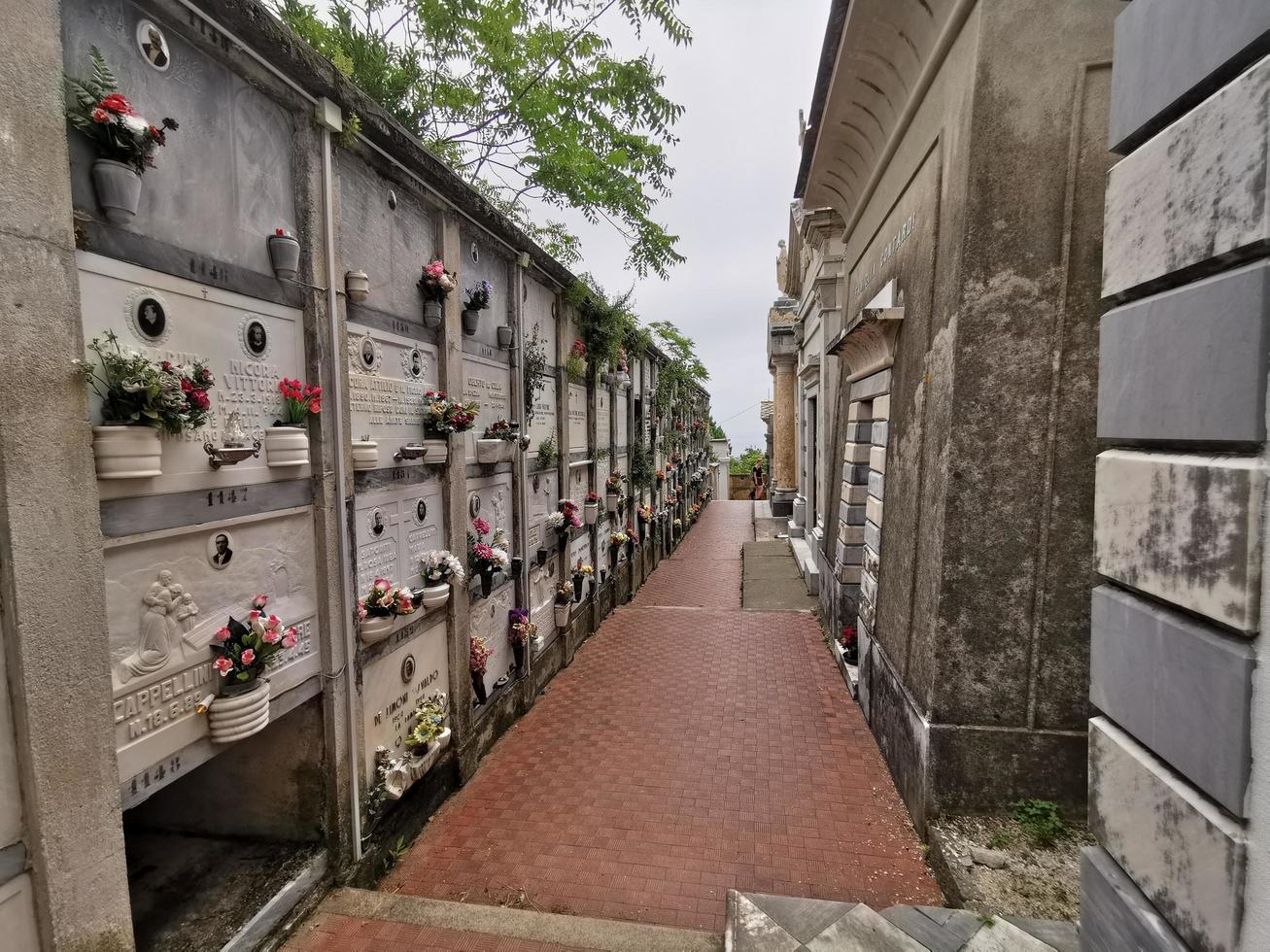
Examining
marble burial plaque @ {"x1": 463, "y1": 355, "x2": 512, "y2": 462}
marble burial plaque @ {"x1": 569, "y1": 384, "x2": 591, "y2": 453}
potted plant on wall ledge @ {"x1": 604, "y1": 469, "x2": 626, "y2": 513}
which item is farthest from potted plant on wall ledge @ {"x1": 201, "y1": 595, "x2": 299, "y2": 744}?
potted plant on wall ledge @ {"x1": 604, "y1": 469, "x2": 626, "y2": 513}

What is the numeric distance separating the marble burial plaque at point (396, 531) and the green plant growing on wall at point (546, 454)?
249 cm

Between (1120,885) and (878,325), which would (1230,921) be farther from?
(878,325)

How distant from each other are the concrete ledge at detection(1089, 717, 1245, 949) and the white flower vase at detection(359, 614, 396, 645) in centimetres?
380

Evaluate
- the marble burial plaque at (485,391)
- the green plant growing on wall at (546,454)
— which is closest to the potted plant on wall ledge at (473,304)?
the marble burial plaque at (485,391)

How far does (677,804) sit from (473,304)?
4502 millimetres

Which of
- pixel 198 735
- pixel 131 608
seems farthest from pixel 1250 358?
pixel 198 735

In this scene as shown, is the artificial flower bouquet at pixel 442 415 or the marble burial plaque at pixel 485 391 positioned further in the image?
the marble burial plaque at pixel 485 391

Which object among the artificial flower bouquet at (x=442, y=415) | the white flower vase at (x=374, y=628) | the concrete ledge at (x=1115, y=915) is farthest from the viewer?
the artificial flower bouquet at (x=442, y=415)

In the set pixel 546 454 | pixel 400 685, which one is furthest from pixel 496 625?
pixel 546 454

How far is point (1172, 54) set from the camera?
6.02 feet

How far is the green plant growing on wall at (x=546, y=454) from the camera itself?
7.77m

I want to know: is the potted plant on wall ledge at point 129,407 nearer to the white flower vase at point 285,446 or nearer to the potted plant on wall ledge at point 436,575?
the white flower vase at point 285,446

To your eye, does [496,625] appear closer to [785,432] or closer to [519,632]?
[519,632]

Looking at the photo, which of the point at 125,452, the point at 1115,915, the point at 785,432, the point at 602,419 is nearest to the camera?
the point at 1115,915
